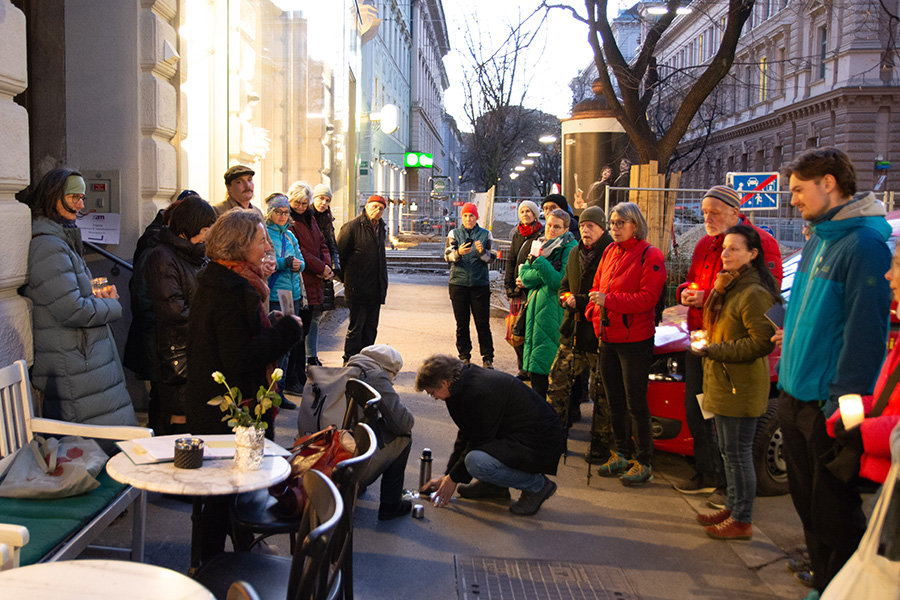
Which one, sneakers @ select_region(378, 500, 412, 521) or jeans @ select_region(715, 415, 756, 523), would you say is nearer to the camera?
jeans @ select_region(715, 415, 756, 523)

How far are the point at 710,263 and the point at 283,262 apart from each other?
12.2 feet

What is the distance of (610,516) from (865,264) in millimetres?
2416

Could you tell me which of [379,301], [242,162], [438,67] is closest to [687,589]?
[379,301]

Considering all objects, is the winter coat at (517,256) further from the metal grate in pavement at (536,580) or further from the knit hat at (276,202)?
the metal grate in pavement at (536,580)

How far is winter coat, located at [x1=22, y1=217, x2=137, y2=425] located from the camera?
420cm

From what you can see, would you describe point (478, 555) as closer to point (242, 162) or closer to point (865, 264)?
point (865, 264)

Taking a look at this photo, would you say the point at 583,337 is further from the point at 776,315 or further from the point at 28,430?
the point at 28,430

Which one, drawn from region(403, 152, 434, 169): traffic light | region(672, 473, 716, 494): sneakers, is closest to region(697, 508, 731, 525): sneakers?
region(672, 473, 716, 494): sneakers

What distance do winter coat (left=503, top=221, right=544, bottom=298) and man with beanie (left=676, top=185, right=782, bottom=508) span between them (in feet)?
7.76

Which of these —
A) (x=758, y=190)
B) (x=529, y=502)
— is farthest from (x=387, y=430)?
(x=758, y=190)

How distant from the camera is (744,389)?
4461 mm

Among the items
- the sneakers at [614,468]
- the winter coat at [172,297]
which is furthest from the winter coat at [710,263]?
the winter coat at [172,297]

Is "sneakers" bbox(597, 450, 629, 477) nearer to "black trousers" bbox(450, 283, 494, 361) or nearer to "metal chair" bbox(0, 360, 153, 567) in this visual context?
"metal chair" bbox(0, 360, 153, 567)

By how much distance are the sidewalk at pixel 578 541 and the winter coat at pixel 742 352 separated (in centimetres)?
83
